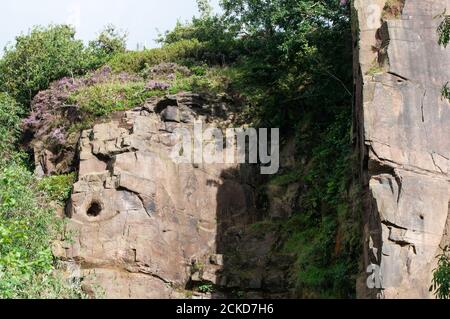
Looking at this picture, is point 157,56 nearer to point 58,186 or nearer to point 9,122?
point 9,122

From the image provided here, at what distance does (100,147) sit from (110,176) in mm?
1487

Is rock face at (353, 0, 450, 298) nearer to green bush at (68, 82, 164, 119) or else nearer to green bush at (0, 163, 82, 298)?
green bush at (0, 163, 82, 298)

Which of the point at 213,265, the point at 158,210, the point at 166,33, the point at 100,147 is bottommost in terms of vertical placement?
the point at 213,265

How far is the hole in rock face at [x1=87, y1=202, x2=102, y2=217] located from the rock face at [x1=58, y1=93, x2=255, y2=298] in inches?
1.0

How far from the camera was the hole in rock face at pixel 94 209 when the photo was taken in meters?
23.5

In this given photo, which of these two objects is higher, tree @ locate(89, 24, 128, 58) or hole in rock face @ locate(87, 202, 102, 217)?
tree @ locate(89, 24, 128, 58)

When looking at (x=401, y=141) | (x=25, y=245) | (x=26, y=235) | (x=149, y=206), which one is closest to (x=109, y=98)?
(x=149, y=206)

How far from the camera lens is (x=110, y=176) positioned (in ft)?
78.8

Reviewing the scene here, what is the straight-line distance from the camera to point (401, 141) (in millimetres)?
19094

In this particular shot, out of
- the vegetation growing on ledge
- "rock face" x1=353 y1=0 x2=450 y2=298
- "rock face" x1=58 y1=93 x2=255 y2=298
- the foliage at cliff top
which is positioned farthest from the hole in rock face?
"rock face" x1=353 y1=0 x2=450 y2=298

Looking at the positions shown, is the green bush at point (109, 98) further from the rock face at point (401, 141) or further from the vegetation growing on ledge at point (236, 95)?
the rock face at point (401, 141)

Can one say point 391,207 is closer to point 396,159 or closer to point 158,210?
point 396,159

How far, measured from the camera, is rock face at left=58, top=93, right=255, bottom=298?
22547 mm
